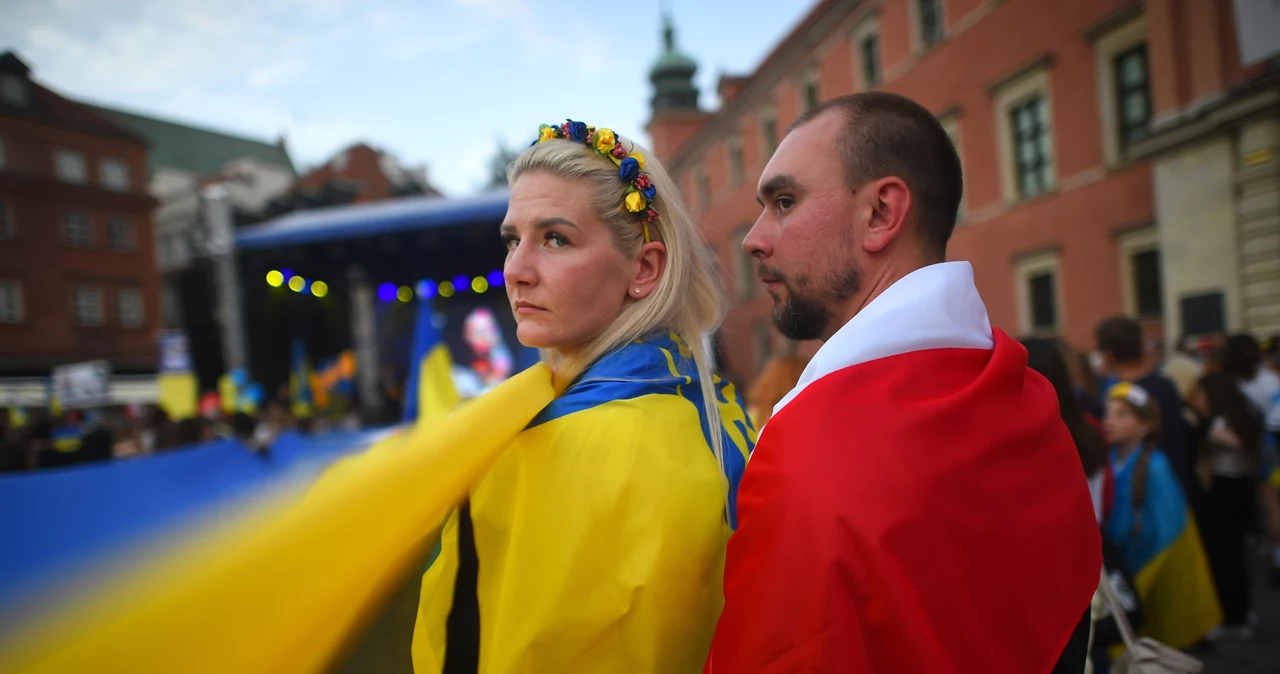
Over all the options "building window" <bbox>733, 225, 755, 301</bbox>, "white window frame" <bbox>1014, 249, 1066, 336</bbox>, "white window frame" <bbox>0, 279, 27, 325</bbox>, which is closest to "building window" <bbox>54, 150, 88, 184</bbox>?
"white window frame" <bbox>0, 279, 27, 325</bbox>

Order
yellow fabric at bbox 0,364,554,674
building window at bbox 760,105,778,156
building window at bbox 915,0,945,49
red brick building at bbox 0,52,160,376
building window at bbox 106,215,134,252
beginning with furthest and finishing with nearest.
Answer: building window at bbox 760,105,778,156 → building window at bbox 106,215,134,252 → building window at bbox 915,0,945,49 → red brick building at bbox 0,52,160,376 → yellow fabric at bbox 0,364,554,674

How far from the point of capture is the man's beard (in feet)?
4.53

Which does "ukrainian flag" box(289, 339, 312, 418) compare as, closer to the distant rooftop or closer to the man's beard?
the distant rooftop

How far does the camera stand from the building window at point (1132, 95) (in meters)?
11.9

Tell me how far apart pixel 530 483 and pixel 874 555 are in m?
0.57

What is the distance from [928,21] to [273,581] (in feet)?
58.9

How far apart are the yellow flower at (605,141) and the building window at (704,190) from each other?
3106cm

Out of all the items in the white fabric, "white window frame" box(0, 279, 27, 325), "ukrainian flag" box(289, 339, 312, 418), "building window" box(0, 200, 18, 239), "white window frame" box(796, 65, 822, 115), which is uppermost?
"white window frame" box(796, 65, 822, 115)

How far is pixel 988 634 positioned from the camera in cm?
101

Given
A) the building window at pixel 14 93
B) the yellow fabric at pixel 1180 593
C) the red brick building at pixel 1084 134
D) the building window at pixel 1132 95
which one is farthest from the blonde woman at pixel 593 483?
the building window at pixel 1132 95

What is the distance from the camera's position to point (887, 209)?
1.36 m

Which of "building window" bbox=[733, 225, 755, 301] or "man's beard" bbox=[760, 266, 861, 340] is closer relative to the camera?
"man's beard" bbox=[760, 266, 861, 340]

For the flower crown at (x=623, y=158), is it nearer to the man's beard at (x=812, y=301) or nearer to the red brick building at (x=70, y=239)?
the man's beard at (x=812, y=301)

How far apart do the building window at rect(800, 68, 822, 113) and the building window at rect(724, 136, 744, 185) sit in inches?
258
